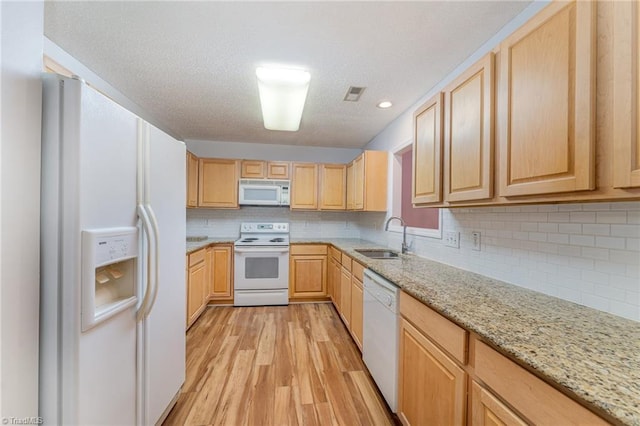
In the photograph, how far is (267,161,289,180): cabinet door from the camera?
393 cm

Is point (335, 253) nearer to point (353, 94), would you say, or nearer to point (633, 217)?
point (353, 94)

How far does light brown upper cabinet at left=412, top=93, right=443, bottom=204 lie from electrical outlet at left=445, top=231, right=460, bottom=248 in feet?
1.27

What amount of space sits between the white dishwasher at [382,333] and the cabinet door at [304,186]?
218 centimetres

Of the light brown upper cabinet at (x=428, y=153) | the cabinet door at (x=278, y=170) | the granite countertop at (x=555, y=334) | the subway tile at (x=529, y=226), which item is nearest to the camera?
the granite countertop at (x=555, y=334)

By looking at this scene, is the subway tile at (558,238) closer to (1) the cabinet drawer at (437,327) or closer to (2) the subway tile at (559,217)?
(2) the subway tile at (559,217)

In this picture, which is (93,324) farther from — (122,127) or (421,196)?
(421,196)

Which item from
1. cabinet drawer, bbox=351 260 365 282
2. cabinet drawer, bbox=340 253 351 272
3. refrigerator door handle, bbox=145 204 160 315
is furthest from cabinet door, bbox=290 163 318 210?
refrigerator door handle, bbox=145 204 160 315

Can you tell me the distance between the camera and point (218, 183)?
12.6 ft

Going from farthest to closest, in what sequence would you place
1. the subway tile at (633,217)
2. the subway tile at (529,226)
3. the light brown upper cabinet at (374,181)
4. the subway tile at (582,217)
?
1. the light brown upper cabinet at (374,181)
2. the subway tile at (529,226)
3. the subway tile at (582,217)
4. the subway tile at (633,217)

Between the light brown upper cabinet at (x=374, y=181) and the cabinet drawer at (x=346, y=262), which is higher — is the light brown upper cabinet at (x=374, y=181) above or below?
above

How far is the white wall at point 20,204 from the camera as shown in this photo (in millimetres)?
729

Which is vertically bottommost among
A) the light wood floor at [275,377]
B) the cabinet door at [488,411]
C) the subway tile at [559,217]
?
the light wood floor at [275,377]

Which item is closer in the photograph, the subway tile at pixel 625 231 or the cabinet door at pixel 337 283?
the subway tile at pixel 625 231

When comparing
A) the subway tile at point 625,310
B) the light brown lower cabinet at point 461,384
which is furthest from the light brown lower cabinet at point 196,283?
the subway tile at point 625,310
